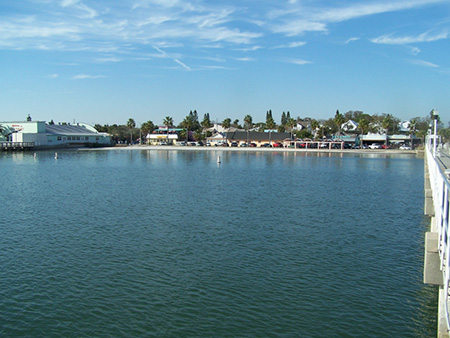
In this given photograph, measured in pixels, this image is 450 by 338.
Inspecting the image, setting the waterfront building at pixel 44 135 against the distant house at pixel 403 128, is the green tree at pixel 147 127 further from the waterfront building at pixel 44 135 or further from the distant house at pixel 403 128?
the distant house at pixel 403 128

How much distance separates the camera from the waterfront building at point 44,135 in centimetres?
11619

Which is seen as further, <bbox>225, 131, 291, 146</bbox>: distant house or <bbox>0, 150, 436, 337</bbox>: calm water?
<bbox>225, 131, 291, 146</bbox>: distant house

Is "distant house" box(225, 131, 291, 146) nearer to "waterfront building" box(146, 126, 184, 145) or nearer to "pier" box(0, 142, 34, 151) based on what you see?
"waterfront building" box(146, 126, 184, 145)

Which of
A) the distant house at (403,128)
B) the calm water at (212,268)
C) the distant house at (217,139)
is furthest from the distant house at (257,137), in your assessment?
the calm water at (212,268)

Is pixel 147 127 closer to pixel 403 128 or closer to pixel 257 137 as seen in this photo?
pixel 257 137

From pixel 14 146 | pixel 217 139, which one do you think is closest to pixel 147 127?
pixel 217 139

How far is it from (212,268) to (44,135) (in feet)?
383

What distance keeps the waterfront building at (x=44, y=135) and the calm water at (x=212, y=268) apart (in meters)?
92.5

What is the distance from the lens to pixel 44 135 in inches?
4744

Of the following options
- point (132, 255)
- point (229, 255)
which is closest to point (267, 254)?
point (229, 255)

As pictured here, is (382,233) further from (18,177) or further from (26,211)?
(18,177)

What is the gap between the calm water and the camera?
12711 mm

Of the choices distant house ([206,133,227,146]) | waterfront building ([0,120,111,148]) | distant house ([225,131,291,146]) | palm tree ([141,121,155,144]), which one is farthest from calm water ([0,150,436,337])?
palm tree ([141,121,155,144])

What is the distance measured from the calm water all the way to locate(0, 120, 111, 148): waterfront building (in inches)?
3642
